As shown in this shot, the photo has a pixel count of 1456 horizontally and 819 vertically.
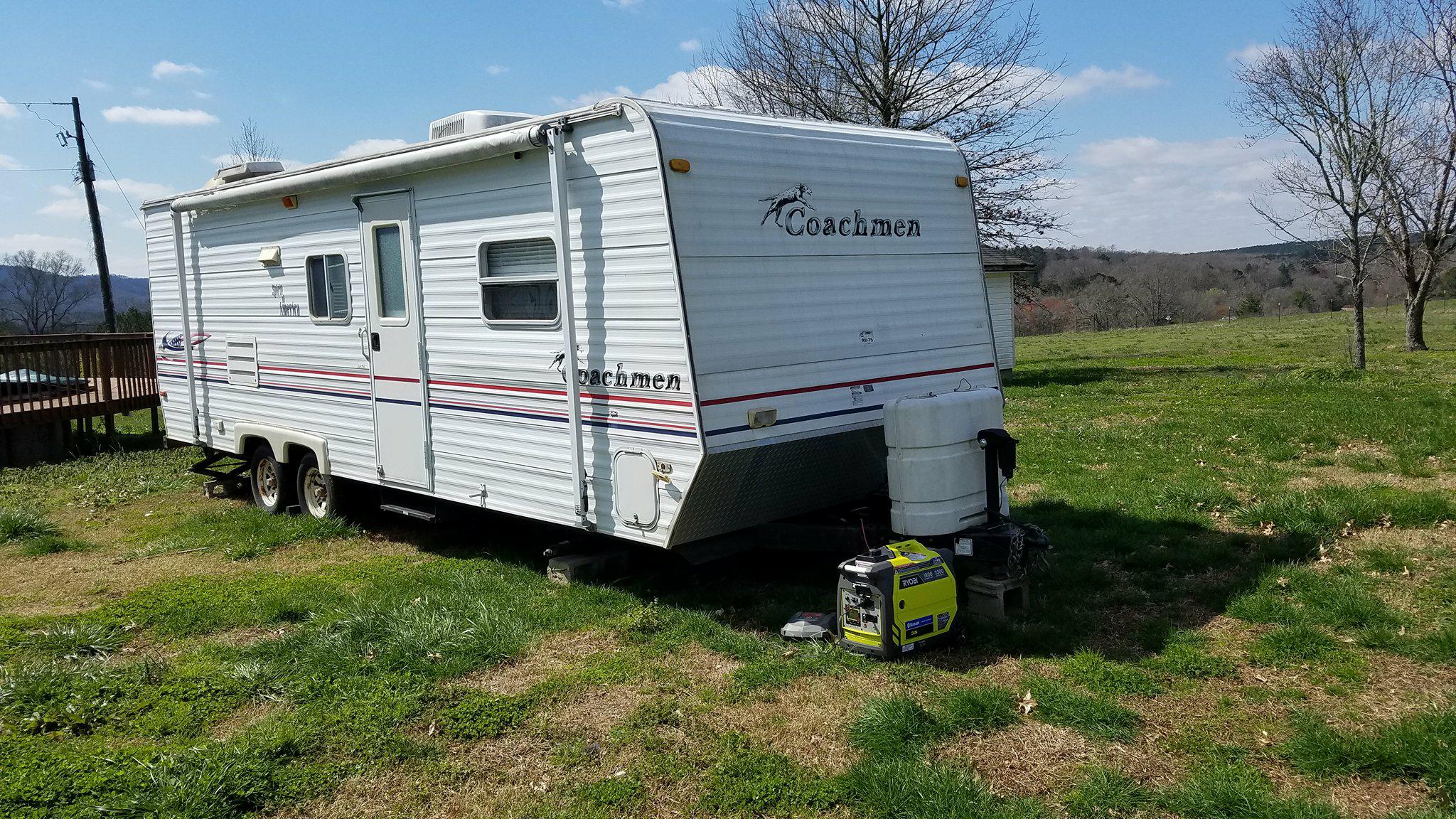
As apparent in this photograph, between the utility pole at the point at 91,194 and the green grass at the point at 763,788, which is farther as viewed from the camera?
the utility pole at the point at 91,194

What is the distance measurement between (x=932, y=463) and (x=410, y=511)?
4400mm

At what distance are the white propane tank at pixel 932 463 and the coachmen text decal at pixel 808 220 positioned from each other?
125 centimetres

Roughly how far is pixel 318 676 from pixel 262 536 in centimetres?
386

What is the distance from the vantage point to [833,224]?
6.66 meters

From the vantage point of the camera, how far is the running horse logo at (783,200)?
630cm

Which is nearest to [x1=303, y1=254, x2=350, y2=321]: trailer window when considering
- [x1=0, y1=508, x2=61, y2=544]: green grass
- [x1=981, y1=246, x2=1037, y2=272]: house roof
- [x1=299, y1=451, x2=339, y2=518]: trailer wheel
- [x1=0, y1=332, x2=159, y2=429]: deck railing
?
[x1=299, y1=451, x2=339, y2=518]: trailer wheel

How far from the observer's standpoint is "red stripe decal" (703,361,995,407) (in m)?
5.96

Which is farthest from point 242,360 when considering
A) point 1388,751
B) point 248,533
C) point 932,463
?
point 1388,751

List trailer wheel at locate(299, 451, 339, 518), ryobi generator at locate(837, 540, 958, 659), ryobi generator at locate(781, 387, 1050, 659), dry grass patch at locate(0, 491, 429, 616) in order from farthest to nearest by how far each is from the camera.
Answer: trailer wheel at locate(299, 451, 339, 518), dry grass patch at locate(0, 491, 429, 616), ryobi generator at locate(781, 387, 1050, 659), ryobi generator at locate(837, 540, 958, 659)

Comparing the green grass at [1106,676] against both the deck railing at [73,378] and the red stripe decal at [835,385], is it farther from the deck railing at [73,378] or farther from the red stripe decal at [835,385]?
the deck railing at [73,378]

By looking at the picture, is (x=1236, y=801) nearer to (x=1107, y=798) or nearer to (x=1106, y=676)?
(x=1107, y=798)

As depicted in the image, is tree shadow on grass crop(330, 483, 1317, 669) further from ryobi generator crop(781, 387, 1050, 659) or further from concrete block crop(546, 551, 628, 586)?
ryobi generator crop(781, 387, 1050, 659)

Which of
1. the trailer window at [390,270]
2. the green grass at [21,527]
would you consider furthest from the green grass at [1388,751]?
the green grass at [21,527]

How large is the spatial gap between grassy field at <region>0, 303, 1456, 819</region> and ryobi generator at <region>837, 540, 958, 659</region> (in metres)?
0.14
